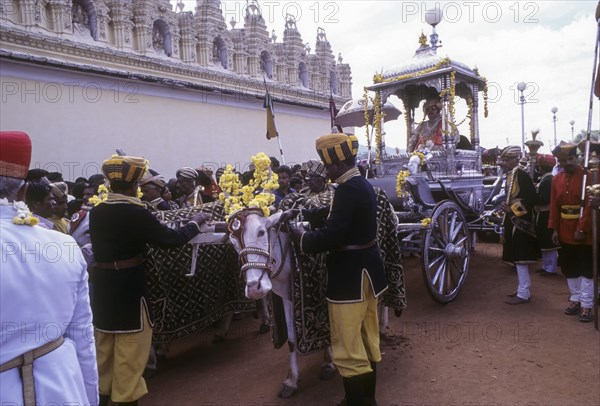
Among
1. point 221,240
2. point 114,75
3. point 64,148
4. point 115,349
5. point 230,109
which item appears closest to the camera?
point 115,349

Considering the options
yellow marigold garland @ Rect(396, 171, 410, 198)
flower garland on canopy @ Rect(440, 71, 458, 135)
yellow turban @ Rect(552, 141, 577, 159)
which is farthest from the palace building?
yellow turban @ Rect(552, 141, 577, 159)

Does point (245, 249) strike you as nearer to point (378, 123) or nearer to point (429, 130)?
point (378, 123)

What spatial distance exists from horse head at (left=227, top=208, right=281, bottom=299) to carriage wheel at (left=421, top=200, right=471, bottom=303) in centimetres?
257

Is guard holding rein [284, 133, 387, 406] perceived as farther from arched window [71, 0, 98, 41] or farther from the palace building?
arched window [71, 0, 98, 41]

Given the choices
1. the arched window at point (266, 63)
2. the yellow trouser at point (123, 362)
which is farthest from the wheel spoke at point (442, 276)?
the arched window at point (266, 63)

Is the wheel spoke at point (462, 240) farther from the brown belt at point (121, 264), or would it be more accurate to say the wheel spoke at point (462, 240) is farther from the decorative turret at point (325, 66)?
the decorative turret at point (325, 66)

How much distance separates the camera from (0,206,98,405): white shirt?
1620mm

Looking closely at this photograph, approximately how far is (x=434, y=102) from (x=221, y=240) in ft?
19.1

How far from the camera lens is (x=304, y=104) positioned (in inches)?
566

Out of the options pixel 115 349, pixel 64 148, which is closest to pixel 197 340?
pixel 115 349

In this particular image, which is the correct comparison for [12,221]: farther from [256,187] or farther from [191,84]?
[191,84]

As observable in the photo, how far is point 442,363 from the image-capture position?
4.24 metres

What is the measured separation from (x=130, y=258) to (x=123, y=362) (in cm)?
72

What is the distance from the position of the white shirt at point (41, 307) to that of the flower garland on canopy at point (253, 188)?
152 cm
